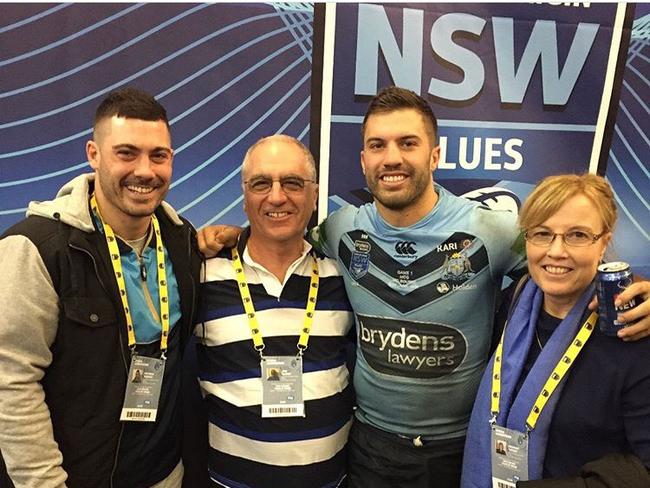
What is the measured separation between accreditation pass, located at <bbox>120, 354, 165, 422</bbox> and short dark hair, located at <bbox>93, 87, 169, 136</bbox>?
701mm

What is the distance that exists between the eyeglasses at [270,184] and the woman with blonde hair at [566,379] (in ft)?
2.34

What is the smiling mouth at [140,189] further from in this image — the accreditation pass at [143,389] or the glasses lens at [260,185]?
the accreditation pass at [143,389]

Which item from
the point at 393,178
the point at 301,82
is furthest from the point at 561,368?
the point at 301,82

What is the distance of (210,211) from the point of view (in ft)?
7.18

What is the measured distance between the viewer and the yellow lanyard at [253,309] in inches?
65.1

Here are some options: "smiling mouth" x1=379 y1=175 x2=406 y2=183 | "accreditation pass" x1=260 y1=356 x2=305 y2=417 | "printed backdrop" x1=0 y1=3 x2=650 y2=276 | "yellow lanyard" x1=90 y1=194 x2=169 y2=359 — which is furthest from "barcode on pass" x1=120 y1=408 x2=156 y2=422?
"smiling mouth" x1=379 y1=175 x2=406 y2=183

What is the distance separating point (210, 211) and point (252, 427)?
0.95 meters

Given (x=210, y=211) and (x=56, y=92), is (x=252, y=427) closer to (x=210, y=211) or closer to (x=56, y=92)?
(x=210, y=211)

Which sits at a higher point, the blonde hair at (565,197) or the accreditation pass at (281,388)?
the blonde hair at (565,197)

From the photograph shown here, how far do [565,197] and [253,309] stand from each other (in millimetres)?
985

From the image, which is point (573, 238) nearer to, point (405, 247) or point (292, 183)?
point (405, 247)

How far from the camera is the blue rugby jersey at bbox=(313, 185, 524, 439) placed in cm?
163

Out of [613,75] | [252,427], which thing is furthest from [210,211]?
[613,75]

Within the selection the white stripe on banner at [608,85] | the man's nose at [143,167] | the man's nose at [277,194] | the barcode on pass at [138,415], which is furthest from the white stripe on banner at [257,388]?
the white stripe on banner at [608,85]
